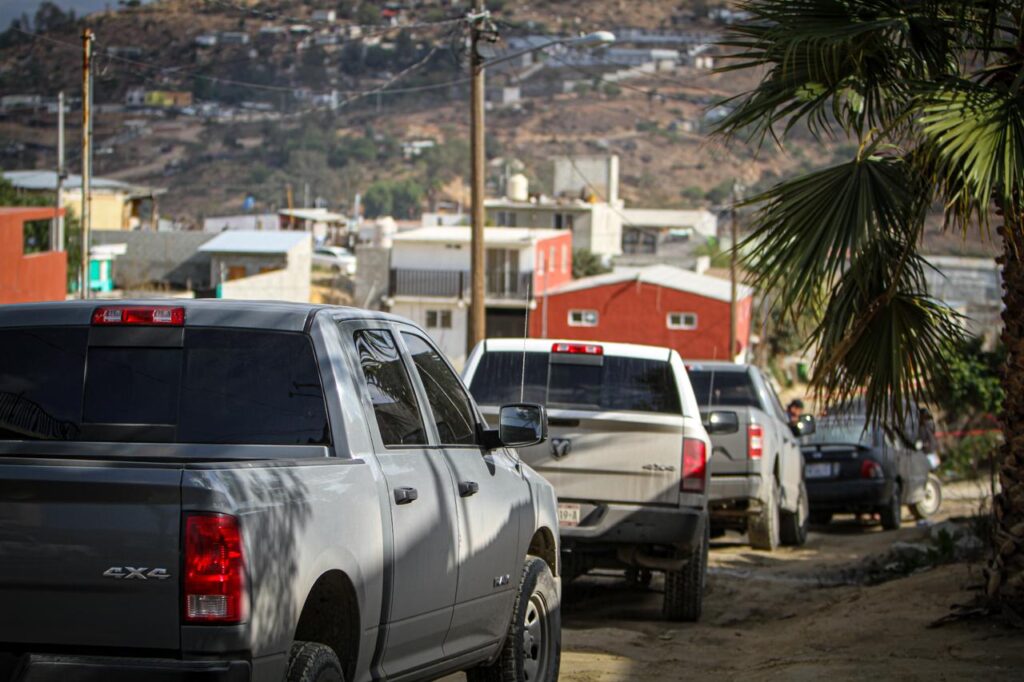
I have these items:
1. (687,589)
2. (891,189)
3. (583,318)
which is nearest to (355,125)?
(583,318)

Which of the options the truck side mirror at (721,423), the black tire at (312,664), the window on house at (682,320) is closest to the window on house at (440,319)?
the window on house at (682,320)

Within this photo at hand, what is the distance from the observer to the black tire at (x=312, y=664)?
4.67 metres

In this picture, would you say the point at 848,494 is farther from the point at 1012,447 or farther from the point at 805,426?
the point at 1012,447

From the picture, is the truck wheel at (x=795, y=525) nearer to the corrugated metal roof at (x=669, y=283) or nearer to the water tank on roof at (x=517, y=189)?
the corrugated metal roof at (x=669, y=283)

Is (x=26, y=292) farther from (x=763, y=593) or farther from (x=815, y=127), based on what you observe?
(x=815, y=127)

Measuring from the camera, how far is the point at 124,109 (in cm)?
15312

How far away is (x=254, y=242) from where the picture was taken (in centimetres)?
7169

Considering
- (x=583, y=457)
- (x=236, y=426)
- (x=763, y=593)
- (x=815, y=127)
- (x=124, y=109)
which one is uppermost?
(x=124, y=109)

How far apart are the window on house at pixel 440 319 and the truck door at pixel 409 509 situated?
200ft

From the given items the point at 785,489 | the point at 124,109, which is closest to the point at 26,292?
the point at 785,489

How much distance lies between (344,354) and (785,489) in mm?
11579

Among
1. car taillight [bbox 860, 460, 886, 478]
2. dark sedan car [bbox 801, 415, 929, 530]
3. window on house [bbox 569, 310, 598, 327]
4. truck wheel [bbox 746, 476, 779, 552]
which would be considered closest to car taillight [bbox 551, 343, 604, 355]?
truck wheel [bbox 746, 476, 779, 552]

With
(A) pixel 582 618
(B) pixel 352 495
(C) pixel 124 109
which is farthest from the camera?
(C) pixel 124 109

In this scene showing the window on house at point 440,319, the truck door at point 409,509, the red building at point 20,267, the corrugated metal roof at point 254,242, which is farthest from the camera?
the corrugated metal roof at point 254,242
